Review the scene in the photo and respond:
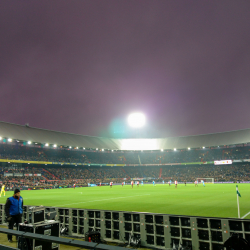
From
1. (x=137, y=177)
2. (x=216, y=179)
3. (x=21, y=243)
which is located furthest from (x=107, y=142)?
(x=21, y=243)

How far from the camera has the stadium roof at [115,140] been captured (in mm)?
64812

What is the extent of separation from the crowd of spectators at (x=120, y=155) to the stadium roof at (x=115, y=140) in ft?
18.7

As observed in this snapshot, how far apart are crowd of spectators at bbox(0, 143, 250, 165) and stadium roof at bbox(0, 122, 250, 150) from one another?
5705 millimetres

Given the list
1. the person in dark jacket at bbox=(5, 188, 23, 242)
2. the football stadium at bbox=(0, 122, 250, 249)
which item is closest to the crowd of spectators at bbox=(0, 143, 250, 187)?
the football stadium at bbox=(0, 122, 250, 249)

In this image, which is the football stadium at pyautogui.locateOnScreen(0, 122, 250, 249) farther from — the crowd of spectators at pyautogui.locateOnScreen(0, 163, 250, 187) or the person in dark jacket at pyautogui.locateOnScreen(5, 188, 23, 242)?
the person in dark jacket at pyautogui.locateOnScreen(5, 188, 23, 242)

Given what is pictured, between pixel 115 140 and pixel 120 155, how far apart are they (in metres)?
7.17

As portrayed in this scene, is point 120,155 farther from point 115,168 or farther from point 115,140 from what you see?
point 115,140

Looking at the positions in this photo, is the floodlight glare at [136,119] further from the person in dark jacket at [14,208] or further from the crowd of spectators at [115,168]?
the person in dark jacket at [14,208]

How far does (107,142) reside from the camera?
90312 millimetres

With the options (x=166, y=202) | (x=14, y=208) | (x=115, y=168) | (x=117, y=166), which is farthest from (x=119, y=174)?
(x=14, y=208)

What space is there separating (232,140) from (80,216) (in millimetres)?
78017

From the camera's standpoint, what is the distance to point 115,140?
94.2 metres

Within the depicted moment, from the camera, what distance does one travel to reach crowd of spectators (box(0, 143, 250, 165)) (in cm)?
7159

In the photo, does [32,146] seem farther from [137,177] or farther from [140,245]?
[140,245]
